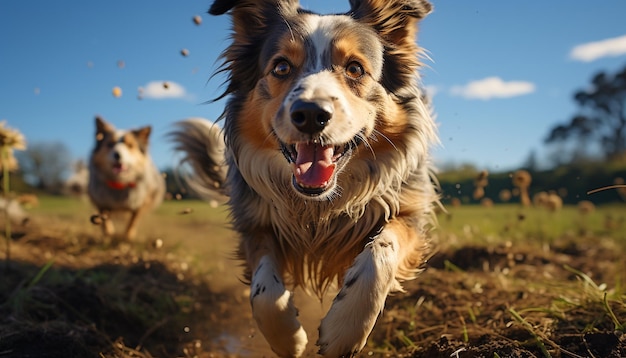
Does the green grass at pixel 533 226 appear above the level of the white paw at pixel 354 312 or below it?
below

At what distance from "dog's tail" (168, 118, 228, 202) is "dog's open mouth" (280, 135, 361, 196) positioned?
2.50m

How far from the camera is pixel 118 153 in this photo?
9.02 metres

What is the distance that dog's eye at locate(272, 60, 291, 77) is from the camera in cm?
335

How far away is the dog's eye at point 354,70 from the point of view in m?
3.34

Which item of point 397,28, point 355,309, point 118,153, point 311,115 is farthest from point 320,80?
point 118,153

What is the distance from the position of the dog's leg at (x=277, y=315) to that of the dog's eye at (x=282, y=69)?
1.21 meters

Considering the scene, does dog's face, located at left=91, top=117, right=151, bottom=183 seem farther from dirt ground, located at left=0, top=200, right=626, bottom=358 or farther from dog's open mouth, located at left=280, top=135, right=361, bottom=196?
dog's open mouth, located at left=280, top=135, right=361, bottom=196

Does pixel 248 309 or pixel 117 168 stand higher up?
pixel 248 309

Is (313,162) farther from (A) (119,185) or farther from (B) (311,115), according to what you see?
(A) (119,185)

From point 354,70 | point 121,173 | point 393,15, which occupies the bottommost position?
point 121,173

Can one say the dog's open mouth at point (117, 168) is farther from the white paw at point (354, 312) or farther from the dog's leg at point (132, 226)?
the white paw at point (354, 312)

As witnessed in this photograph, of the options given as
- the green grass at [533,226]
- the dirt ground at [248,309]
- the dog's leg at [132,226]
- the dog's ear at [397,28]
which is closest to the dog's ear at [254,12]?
the dog's ear at [397,28]

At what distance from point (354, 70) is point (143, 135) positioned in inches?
275

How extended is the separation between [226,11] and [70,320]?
265 centimetres
